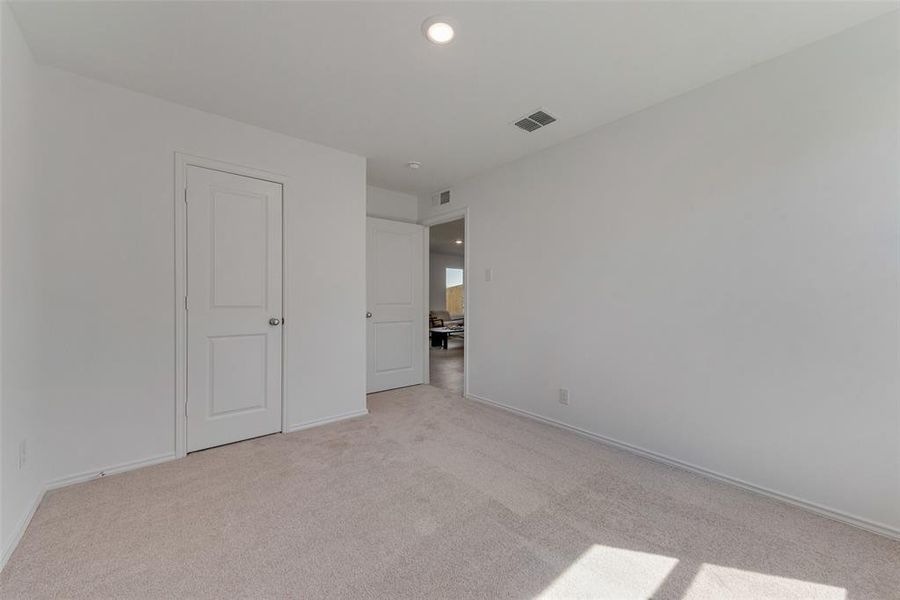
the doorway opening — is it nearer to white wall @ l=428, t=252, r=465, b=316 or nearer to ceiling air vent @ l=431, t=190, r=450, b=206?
white wall @ l=428, t=252, r=465, b=316

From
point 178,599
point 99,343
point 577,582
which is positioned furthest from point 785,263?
point 99,343

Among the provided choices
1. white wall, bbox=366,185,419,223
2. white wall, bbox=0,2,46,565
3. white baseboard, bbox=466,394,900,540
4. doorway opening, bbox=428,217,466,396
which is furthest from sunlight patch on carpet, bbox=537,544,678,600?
white wall, bbox=366,185,419,223

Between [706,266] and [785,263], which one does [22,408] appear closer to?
[706,266]

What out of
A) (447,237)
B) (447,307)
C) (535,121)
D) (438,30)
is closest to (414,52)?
(438,30)

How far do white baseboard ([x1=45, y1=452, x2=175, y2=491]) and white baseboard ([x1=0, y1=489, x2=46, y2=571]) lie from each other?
0.25 feet

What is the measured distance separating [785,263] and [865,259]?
0.29 meters

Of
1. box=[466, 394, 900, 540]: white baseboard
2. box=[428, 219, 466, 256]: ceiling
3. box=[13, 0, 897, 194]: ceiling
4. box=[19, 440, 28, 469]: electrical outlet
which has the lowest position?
box=[466, 394, 900, 540]: white baseboard

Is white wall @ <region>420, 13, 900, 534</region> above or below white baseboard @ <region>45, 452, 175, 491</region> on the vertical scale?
above

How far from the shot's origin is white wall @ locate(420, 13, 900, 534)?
175 centimetres

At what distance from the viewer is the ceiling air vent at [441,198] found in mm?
4250

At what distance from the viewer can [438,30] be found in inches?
70.5

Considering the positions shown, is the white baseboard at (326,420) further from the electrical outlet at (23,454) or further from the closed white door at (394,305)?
the electrical outlet at (23,454)

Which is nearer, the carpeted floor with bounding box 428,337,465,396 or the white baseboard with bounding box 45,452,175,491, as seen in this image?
the white baseboard with bounding box 45,452,175,491

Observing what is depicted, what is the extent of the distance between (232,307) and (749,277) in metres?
3.50
